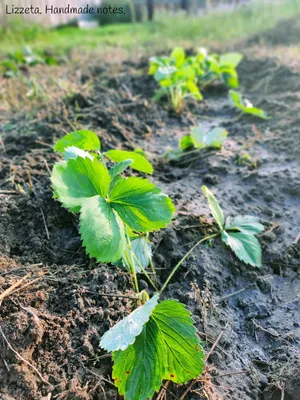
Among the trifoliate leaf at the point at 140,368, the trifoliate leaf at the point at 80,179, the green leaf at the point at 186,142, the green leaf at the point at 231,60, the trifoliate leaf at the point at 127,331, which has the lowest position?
the trifoliate leaf at the point at 140,368

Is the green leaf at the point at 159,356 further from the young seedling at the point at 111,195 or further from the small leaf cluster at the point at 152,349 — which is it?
the young seedling at the point at 111,195

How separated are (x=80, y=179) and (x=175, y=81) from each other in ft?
6.70

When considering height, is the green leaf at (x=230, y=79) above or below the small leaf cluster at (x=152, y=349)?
above

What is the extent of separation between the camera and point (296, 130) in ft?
9.80

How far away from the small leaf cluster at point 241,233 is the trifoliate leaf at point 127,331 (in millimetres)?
660

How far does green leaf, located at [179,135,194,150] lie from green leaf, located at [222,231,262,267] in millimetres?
873

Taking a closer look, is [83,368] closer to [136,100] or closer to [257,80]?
[136,100]

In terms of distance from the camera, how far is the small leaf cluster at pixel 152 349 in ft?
4.31

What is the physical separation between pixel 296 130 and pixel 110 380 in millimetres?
2153

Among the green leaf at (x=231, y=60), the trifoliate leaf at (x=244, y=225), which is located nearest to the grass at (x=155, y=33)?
the green leaf at (x=231, y=60)

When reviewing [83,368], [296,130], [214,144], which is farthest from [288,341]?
[296,130]

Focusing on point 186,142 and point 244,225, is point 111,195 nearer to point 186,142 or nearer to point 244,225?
point 244,225

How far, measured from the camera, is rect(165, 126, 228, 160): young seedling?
105 inches

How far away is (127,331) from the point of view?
1308 millimetres
